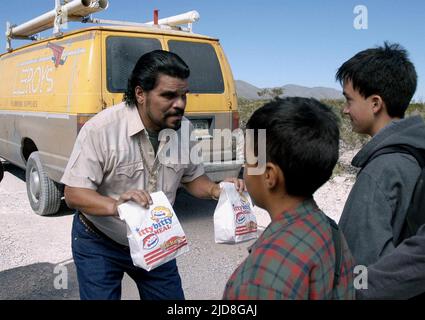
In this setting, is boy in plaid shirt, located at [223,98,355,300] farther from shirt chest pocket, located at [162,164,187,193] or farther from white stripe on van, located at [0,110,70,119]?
white stripe on van, located at [0,110,70,119]

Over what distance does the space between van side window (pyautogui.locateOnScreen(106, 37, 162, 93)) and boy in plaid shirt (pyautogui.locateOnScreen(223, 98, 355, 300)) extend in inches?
146

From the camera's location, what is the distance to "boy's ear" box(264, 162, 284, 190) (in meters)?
1.33

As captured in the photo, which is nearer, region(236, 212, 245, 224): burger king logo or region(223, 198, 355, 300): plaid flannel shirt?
region(223, 198, 355, 300): plaid flannel shirt

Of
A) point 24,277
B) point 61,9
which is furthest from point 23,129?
point 24,277

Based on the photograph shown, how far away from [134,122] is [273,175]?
47.1 inches

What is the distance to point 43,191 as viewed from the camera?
5.69 meters

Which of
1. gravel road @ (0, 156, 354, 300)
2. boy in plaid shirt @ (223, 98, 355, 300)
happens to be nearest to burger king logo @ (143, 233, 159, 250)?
boy in plaid shirt @ (223, 98, 355, 300)

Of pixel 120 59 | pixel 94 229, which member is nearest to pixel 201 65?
pixel 120 59

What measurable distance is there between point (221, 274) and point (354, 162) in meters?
2.54

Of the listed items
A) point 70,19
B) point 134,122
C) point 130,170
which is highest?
point 70,19

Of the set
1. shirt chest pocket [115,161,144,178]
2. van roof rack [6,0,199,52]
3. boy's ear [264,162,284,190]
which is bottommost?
shirt chest pocket [115,161,144,178]

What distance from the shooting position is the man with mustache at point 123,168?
221 cm

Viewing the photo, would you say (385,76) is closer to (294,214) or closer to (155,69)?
(294,214)

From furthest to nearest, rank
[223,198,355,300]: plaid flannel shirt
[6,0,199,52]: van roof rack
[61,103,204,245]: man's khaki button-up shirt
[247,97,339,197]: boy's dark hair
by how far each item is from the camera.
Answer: [6,0,199,52]: van roof rack < [61,103,204,245]: man's khaki button-up shirt < [247,97,339,197]: boy's dark hair < [223,198,355,300]: plaid flannel shirt
